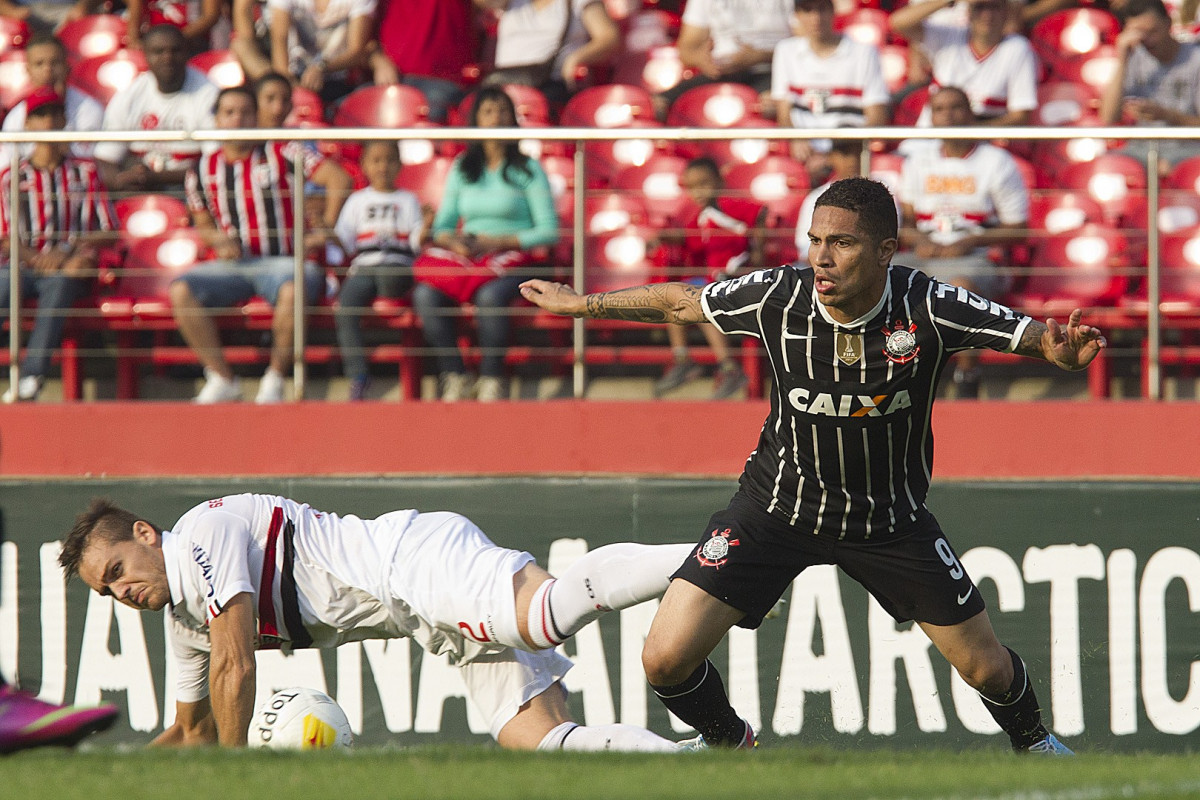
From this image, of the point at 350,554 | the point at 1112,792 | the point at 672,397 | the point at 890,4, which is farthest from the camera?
the point at 890,4

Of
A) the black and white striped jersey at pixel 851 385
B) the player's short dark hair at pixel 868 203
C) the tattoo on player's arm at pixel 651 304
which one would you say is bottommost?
the black and white striped jersey at pixel 851 385

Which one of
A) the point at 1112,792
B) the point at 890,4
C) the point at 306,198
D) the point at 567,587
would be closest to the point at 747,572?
the point at 567,587

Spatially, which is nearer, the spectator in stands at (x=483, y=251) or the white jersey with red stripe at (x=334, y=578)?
the white jersey with red stripe at (x=334, y=578)

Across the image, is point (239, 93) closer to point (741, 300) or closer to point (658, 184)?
point (658, 184)

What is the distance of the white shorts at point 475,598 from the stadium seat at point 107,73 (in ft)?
17.6

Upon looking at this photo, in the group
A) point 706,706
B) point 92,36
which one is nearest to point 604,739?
point 706,706

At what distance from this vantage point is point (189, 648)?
17.9 feet

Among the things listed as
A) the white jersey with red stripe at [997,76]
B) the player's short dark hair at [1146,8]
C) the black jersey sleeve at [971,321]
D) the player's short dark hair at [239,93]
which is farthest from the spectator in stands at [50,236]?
the player's short dark hair at [1146,8]

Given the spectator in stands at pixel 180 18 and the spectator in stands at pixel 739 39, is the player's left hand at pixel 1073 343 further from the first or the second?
the spectator in stands at pixel 180 18

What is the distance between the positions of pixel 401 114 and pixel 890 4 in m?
3.38

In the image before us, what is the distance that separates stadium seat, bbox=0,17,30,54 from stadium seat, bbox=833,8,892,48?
5507mm

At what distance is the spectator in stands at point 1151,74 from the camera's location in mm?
8414

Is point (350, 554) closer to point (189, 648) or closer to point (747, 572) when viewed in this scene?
point (189, 648)

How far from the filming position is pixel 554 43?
9.21m
